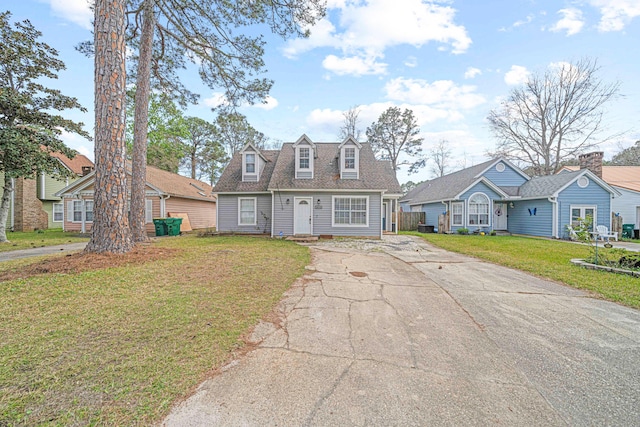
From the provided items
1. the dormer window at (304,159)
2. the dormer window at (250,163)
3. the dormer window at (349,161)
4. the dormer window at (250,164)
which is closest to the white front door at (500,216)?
the dormer window at (349,161)

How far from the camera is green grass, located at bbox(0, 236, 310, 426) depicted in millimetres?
1836

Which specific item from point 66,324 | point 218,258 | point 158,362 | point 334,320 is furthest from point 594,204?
point 66,324

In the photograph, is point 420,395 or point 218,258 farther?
point 218,258

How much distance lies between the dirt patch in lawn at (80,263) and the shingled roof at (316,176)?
23.4 feet

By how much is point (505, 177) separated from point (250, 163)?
17828 millimetres

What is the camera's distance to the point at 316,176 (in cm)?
1362

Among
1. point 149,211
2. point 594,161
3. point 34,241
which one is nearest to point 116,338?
point 34,241

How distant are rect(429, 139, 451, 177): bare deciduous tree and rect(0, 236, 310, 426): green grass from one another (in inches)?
1343

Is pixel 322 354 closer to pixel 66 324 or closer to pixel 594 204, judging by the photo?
pixel 66 324

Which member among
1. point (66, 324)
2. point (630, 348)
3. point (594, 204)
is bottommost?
point (630, 348)

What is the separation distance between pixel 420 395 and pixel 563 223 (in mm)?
18766

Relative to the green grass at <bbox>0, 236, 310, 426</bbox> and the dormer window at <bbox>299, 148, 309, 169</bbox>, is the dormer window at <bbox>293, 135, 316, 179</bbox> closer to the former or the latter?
the dormer window at <bbox>299, 148, 309, 169</bbox>

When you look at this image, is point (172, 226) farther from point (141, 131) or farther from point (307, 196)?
point (307, 196)

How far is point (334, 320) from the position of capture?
352 cm
